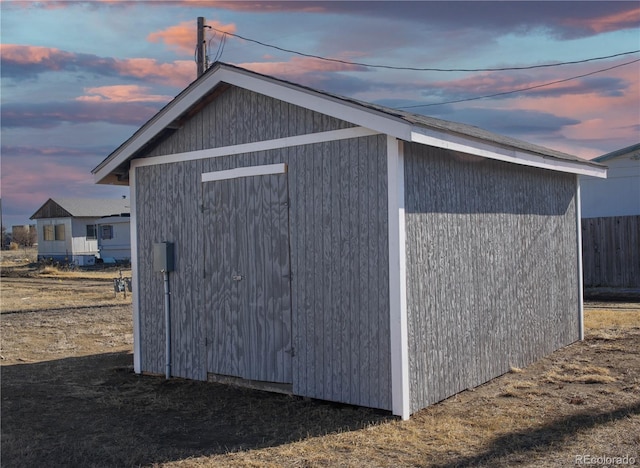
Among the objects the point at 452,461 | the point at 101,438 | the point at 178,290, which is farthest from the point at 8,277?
the point at 452,461

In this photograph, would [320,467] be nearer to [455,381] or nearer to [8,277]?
[455,381]

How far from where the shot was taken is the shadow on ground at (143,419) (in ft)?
18.8

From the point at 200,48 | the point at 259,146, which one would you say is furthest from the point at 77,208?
the point at 259,146

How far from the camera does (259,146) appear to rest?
7.57m

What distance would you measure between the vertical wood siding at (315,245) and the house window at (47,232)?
35322 mm

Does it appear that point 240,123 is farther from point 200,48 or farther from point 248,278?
point 200,48

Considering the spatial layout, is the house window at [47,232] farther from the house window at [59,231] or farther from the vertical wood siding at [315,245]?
the vertical wood siding at [315,245]

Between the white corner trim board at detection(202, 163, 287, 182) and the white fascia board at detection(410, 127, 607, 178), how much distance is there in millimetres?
1706

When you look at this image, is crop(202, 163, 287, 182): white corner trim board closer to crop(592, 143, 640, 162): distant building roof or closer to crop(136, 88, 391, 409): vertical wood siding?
crop(136, 88, 391, 409): vertical wood siding

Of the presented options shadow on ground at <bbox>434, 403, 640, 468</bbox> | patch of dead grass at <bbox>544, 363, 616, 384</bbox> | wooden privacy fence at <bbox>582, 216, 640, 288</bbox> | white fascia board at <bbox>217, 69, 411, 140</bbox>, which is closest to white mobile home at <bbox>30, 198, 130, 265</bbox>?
wooden privacy fence at <bbox>582, 216, 640, 288</bbox>

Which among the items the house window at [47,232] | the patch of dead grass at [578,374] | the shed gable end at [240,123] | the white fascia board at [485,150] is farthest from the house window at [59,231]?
the patch of dead grass at [578,374]

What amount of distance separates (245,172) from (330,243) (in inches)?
56.3

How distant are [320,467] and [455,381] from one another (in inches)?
102

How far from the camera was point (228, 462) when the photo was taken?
534 centimetres
